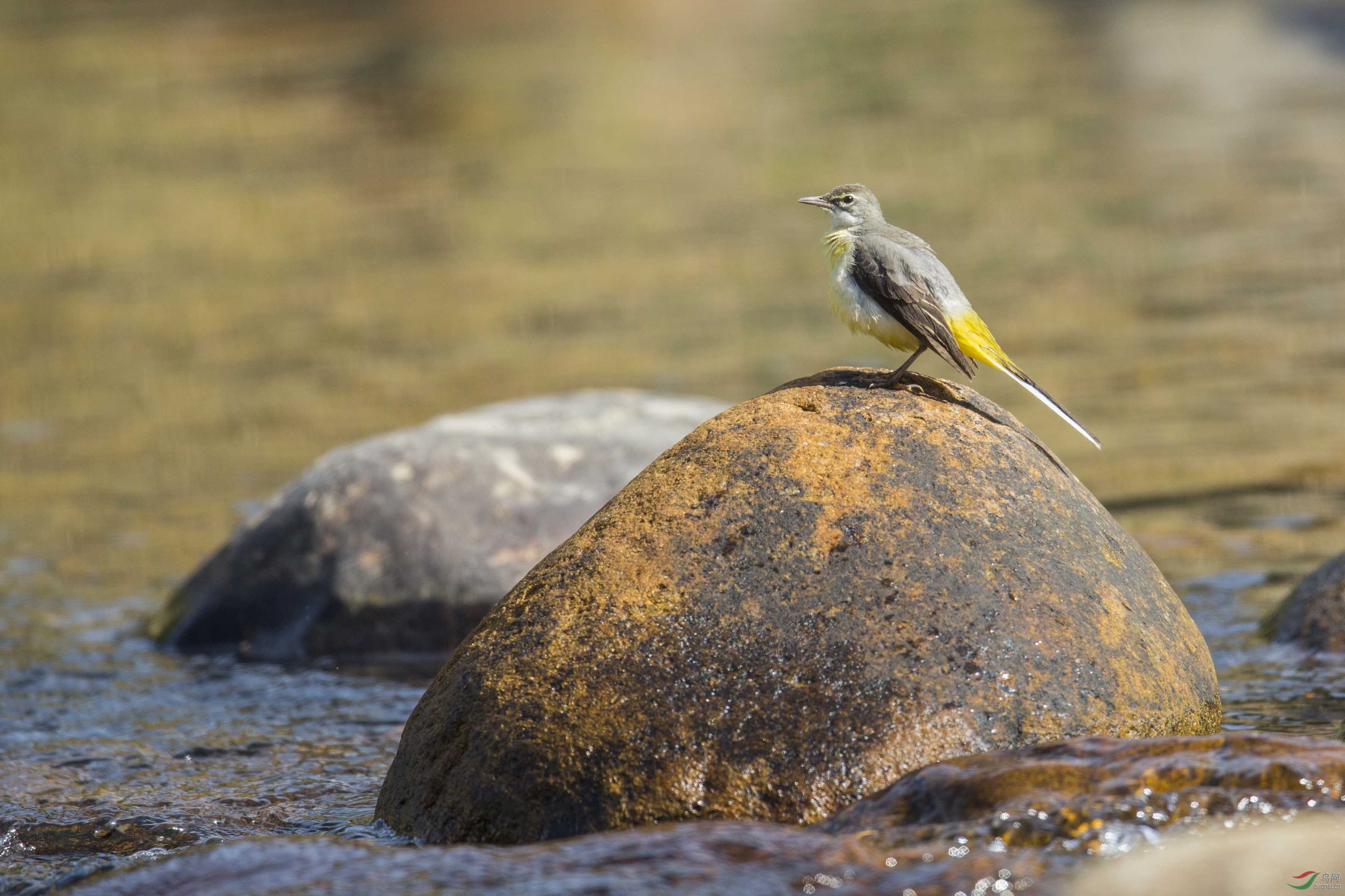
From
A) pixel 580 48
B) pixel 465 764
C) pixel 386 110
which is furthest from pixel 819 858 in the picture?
pixel 580 48

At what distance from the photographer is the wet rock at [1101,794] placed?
375 centimetres

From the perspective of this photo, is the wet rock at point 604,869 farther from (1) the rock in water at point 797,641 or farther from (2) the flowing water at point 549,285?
(2) the flowing water at point 549,285

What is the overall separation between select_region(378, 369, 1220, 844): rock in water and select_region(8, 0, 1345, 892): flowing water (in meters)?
0.70

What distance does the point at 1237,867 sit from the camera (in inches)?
135

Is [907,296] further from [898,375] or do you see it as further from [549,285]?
[549,285]

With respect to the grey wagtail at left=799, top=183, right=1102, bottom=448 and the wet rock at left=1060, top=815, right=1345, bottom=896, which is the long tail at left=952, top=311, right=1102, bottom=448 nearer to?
the grey wagtail at left=799, top=183, right=1102, bottom=448

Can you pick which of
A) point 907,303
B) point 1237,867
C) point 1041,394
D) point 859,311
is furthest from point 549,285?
point 1237,867

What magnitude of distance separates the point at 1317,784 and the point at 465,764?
2.14m

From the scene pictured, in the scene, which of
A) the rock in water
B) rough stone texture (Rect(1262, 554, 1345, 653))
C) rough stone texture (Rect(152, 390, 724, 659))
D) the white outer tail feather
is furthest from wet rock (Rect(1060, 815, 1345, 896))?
rough stone texture (Rect(152, 390, 724, 659))

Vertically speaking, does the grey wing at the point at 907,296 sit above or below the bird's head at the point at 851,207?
below

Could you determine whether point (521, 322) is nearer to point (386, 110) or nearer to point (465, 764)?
point (465, 764)

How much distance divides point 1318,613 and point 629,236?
10.4m

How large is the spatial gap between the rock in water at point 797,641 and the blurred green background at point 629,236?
163 inches

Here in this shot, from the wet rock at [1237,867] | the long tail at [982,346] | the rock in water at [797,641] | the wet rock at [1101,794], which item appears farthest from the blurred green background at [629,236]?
the wet rock at [1237,867]
